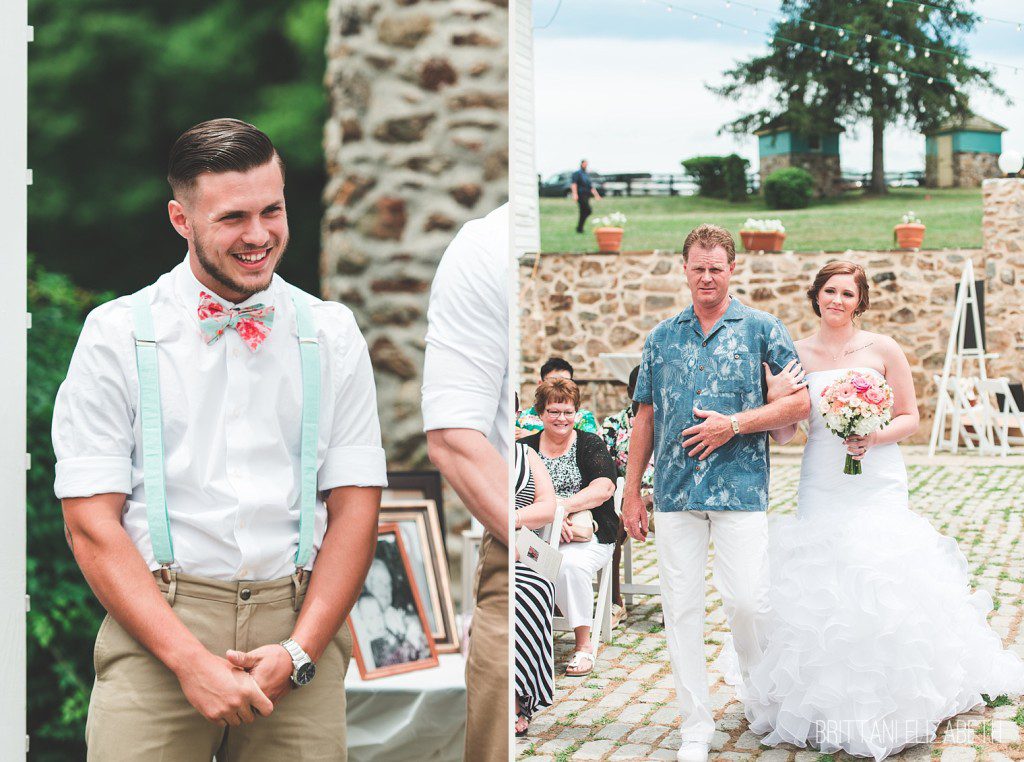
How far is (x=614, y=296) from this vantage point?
262 cm

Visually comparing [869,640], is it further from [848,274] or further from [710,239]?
[710,239]

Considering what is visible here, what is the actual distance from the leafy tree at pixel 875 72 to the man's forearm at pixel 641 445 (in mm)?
743

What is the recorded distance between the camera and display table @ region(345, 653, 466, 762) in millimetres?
2396

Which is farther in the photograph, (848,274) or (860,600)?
(860,600)

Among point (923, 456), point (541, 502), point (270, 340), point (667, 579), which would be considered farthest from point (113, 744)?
point (923, 456)

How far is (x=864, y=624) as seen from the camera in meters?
2.76

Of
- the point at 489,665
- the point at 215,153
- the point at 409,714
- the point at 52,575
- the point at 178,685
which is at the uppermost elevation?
the point at 215,153

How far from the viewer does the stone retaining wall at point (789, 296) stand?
2484 mm

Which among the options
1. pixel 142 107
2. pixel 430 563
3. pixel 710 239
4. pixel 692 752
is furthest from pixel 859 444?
pixel 142 107

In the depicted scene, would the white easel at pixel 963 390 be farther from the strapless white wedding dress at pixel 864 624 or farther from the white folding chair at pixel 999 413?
the strapless white wedding dress at pixel 864 624

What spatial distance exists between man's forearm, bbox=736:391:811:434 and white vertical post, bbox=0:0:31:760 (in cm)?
166

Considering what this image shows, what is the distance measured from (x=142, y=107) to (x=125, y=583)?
114 centimetres

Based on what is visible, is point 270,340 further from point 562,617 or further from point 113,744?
point 562,617

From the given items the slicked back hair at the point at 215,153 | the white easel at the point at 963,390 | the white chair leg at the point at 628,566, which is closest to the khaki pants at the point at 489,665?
the white chair leg at the point at 628,566
